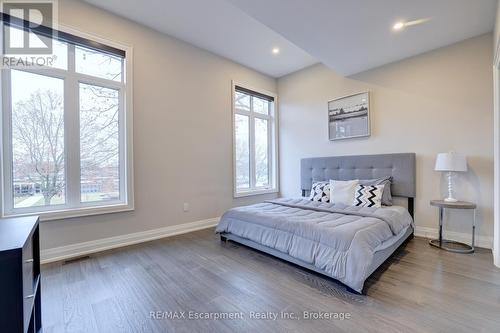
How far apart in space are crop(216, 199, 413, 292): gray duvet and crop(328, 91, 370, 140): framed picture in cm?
154

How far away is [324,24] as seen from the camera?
2.58 metres

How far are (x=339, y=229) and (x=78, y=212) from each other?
2983 millimetres

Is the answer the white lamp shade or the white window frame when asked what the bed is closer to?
the white lamp shade

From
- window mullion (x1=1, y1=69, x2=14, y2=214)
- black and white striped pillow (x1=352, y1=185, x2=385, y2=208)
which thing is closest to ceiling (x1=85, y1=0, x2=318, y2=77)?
window mullion (x1=1, y1=69, x2=14, y2=214)

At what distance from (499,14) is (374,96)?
1.65 metres

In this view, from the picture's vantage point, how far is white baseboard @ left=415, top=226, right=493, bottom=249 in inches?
111

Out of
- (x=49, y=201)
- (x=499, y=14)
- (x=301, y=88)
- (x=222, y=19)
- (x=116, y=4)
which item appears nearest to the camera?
(x=499, y=14)

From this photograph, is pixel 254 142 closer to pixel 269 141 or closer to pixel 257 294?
pixel 269 141

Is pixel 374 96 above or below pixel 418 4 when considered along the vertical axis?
below

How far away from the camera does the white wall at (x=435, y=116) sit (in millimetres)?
2850

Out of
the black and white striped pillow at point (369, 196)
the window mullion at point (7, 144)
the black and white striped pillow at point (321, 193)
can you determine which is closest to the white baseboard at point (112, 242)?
the window mullion at point (7, 144)

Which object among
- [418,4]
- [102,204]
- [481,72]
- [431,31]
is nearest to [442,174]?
[481,72]

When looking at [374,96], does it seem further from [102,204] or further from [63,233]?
[63,233]

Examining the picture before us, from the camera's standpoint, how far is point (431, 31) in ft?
9.05
